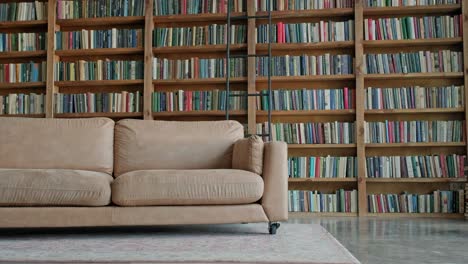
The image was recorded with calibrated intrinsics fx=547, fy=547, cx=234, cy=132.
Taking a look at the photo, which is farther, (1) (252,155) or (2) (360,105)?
(2) (360,105)

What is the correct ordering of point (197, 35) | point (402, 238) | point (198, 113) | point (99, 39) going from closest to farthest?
point (402, 238)
point (198, 113)
point (197, 35)
point (99, 39)

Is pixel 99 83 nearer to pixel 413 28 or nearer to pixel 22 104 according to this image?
pixel 22 104

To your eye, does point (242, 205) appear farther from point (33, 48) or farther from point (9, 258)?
point (33, 48)

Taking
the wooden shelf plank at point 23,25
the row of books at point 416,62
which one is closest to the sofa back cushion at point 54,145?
the wooden shelf plank at point 23,25

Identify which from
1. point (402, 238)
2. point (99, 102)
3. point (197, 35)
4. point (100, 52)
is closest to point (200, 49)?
point (197, 35)

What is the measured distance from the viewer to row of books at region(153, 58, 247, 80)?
5.18 meters

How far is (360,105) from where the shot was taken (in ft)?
16.3

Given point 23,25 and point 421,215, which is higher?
point 23,25

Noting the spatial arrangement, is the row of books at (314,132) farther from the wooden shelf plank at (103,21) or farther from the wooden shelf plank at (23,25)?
the wooden shelf plank at (23,25)

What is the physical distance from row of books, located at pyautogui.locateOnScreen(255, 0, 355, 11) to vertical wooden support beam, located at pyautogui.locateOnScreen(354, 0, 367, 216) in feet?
0.50

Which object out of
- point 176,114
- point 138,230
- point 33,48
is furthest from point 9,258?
point 33,48

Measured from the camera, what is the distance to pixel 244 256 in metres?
2.32

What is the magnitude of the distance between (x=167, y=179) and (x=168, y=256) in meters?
0.80

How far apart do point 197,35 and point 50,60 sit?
4.79 feet
